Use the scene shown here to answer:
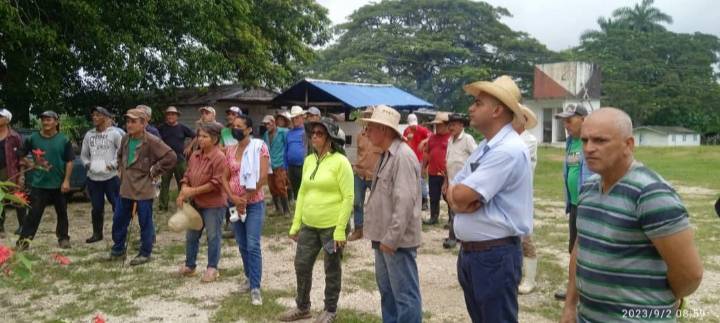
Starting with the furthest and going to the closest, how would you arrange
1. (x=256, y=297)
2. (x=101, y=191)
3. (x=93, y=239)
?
(x=93, y=239), (x=101, y=191), (x=256, y=297)

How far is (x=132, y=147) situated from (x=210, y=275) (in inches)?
68.2

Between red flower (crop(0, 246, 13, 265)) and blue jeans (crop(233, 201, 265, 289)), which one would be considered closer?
red flower (crop(0, 246, 13, 265))

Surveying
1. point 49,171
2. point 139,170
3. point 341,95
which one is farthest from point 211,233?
point 341,95

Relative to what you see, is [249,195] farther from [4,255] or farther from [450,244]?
[450,244]

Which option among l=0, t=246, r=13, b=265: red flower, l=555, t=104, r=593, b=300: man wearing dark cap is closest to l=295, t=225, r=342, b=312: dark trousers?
l=555, t=104, r=593, b=300: man wearing dark cap

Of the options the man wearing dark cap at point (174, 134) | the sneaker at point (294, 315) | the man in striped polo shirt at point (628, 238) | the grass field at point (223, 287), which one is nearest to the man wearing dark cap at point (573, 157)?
the grass field at point (223, 287)

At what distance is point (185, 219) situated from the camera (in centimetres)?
556

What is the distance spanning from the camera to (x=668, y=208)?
211cm

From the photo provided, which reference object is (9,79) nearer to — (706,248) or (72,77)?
(72,77)

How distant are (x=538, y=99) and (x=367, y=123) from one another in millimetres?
39059

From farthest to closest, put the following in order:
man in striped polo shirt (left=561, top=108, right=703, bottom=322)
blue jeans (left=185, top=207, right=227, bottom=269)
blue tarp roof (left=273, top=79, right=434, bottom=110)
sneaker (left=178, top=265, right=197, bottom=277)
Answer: blue tarp roof (left=273, top=79, right=434, bottom=110) → sneaker (left=178, top=265, right=197, bottom=277) → blue jeans (left=185, top=207, right=227, bottom=269) → man in striped polo shirt (left=561, top=108, right=703, bottom=322)

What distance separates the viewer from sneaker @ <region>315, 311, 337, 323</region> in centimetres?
466

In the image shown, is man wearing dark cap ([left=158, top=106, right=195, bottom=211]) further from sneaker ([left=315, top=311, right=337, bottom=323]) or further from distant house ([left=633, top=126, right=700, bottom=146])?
distant house ([left=633, top=126, right=700, bottom=146])

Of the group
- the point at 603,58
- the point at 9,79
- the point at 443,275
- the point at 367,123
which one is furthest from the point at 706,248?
the point at 603,58
